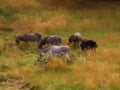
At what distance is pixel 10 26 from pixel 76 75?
40.5 feet

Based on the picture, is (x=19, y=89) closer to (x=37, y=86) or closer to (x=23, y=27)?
(x=37, y=86)

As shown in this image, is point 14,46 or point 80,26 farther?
point 80,26

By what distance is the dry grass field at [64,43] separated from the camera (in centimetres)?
1867

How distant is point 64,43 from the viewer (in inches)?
1037

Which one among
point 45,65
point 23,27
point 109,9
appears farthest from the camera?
point 109,9

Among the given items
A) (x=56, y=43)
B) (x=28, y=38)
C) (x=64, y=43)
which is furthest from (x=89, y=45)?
(x=28, y=38)

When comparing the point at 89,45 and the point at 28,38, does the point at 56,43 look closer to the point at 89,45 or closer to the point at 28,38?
the point at 28,38

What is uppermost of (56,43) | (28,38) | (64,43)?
(28,38)

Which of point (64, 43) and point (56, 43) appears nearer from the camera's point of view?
point (56, 43)

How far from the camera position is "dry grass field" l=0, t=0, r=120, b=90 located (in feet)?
61.3

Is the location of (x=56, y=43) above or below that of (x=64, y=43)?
Result: above

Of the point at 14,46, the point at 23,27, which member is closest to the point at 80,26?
the point at 23,27

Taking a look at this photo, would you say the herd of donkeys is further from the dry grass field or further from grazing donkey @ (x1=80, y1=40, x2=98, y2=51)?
the dry grass field

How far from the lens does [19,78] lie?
19.4 meters
